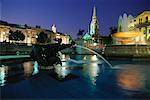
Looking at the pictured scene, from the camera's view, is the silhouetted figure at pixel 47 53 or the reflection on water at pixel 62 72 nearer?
the reflection on water at pixel 62 72

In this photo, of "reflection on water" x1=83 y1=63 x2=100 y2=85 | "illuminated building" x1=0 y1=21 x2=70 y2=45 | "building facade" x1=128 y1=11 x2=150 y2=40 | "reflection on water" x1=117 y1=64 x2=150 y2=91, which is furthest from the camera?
"illuminated building" x1=0 y1=21 x2=70 y2=45

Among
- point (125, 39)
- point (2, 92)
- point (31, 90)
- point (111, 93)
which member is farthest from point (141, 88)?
point (125, 39)

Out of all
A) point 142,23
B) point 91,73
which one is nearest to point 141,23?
point 142,23

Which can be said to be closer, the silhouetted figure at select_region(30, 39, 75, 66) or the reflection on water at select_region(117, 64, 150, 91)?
the reflection on water at select_region(117, 64, 150, 91)

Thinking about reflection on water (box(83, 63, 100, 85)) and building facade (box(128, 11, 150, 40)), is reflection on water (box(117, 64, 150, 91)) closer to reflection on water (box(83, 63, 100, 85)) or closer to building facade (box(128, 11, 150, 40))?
reflection on water (box(83, 63, 100, 85))

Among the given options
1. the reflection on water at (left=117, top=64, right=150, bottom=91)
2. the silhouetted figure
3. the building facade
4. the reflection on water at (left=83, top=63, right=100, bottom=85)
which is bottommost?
the reflection on water at (left=117, top=64, right=150, bottom=91)

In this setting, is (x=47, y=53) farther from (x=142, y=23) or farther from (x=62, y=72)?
(x=142, y=23)

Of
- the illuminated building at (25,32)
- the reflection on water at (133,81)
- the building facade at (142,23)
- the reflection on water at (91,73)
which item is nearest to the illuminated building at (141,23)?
the building facade at (142,23)

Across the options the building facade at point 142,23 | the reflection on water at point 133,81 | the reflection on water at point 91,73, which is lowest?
the reflection on water at point 133,81

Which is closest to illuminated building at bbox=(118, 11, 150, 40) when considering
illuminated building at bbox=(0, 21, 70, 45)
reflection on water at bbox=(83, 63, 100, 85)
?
illuminated building at bbox=(0, 21, 70, 45)

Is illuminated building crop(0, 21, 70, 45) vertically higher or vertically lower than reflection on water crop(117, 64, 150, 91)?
higher

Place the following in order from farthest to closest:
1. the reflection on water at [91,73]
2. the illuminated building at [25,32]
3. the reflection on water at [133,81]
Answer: the illuminated building at [25,32] < the reflection on water at [91,73] < the reflection on water at [133,81]

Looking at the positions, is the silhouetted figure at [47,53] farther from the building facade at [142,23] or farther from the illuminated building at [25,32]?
the illuminated building at [25,32]

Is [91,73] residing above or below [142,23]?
below
